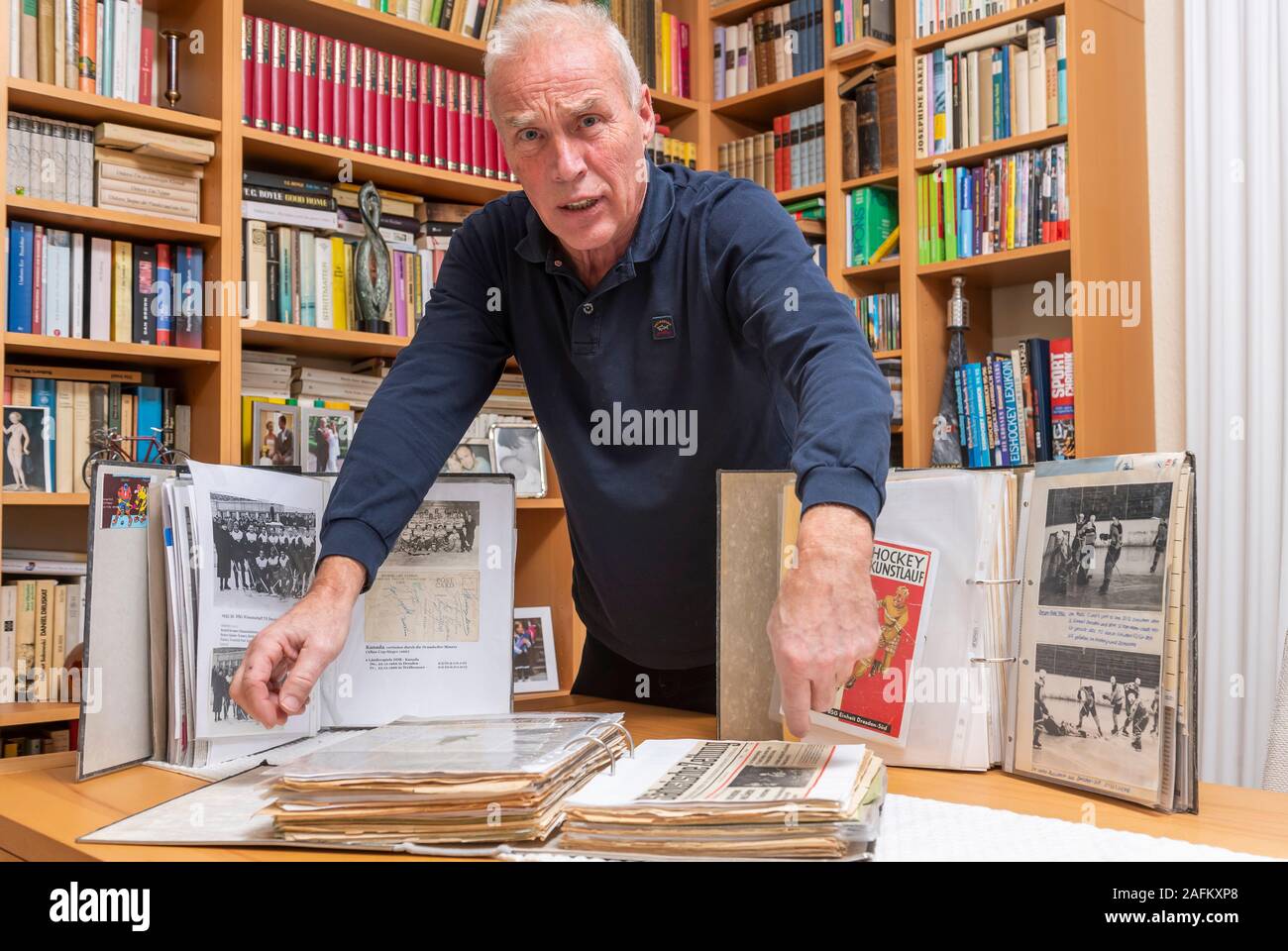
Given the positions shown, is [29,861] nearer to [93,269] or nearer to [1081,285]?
[93,269]

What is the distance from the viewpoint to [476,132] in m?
3.10

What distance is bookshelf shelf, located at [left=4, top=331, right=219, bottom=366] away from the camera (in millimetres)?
2359

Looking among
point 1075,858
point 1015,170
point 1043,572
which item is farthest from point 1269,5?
point 1075,858

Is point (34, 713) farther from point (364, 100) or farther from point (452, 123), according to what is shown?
point (452, 123)

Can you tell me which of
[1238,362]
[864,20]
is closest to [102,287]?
[864,20]

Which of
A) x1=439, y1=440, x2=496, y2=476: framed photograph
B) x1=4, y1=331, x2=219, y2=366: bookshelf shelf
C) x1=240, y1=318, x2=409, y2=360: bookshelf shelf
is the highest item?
x1=240, y1=318, x2=409, y2=360: bookshelf shelf

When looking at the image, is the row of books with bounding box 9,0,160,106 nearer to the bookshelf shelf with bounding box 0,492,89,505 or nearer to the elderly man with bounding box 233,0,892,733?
the bookshelf shelf with bounding box 0,492,89,505

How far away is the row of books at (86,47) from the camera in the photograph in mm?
2400

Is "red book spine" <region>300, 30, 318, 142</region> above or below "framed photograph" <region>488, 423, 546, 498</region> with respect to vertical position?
above

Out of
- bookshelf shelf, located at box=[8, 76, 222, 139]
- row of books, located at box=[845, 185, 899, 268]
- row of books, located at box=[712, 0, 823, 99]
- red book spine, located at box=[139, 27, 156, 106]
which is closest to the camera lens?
bookshelf shelf, located at box=[8, 76, 222, 139]

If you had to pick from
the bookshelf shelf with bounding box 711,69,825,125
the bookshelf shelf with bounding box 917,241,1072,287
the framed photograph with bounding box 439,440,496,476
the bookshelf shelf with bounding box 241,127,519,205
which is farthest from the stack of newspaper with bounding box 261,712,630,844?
the bookshelf shelf with bounding box 711,69,825,125

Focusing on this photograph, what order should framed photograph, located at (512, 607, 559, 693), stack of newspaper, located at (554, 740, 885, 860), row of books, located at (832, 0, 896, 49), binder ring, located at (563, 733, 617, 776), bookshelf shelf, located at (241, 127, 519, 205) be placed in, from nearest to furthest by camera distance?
stack of newspaper, located at (554, 740, 885, 860) → binder ring, located at (563, 733, 617, 776) → bookshelf shelf, located at (241, 127, 519, 205) → framed photograph, located at (512, 607, 559, 693) → row of books, located at (832, 0, 896, 49)

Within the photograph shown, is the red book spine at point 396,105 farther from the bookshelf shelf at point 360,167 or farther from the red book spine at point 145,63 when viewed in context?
the red book spine at point 145,63

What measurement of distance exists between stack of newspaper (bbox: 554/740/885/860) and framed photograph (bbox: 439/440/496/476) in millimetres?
2234
